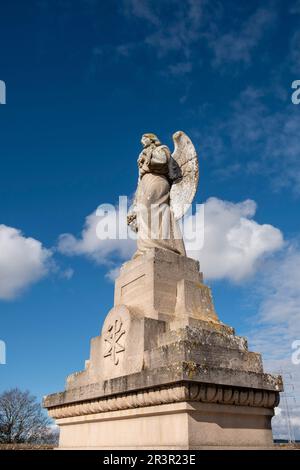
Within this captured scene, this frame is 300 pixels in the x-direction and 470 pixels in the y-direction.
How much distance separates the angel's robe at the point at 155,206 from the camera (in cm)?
940

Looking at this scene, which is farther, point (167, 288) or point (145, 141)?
point (145, 141)

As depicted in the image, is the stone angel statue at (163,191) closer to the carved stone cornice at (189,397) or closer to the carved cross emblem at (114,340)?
the carved cross emblem at (114,340)

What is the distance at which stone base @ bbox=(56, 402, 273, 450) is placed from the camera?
620 cm

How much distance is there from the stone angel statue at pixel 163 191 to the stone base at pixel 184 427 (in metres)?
3.44

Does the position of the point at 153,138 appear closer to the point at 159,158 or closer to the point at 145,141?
the point at 145,141

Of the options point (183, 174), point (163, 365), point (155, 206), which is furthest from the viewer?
point (183, 174)

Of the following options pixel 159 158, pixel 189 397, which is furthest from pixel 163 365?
pixel 159 158

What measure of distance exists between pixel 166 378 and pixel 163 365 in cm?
47

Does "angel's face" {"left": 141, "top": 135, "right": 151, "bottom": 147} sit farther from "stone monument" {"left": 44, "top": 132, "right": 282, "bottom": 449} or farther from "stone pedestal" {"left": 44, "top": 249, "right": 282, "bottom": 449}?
"stone pedestal" {"left": 44, "top": 249, "right": 282, "bottom": 449}

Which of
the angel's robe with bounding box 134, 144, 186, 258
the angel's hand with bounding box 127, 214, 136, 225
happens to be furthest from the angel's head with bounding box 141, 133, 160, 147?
the angel's hand with bounding box 127, 214, 136, 225

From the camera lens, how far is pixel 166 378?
247 inches
